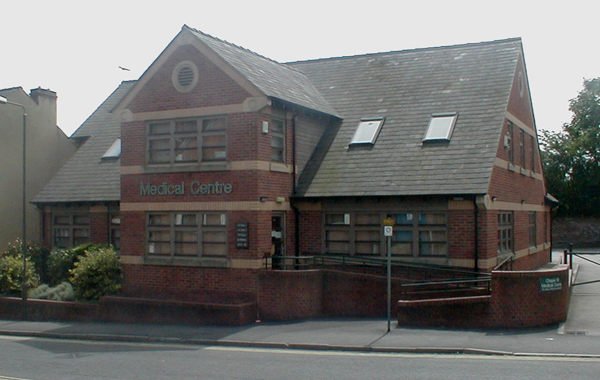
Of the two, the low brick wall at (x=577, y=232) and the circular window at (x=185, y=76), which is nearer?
the circular window at (x=185, y=76)

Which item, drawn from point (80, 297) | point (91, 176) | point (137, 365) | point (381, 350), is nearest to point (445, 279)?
point (381, 350)

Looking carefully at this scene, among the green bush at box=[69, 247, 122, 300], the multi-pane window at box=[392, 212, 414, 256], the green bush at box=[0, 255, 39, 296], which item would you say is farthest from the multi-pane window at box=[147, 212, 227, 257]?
the green bush at box=[0, 255, 39, 296]

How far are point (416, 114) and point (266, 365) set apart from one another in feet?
38.6

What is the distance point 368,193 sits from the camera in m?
20.9

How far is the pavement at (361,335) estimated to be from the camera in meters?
15.0

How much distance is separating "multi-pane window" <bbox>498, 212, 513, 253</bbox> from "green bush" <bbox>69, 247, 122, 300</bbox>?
37.5 ft

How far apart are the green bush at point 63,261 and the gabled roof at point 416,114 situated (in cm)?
810

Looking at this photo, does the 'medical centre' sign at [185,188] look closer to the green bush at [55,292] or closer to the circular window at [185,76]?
the circular window at [185,76]

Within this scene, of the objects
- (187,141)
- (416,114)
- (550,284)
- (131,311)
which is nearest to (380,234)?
(416,114)

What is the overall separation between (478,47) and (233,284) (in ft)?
40.8

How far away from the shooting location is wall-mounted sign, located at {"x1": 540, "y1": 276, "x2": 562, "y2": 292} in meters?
17.3

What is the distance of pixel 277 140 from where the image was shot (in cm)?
2167

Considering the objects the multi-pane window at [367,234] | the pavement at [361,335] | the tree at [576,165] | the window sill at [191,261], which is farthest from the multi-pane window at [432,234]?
the tree at [576,165]

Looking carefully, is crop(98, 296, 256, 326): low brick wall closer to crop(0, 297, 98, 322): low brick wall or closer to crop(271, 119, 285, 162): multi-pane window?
crop(0, 297, 98, 322): low brick wall
